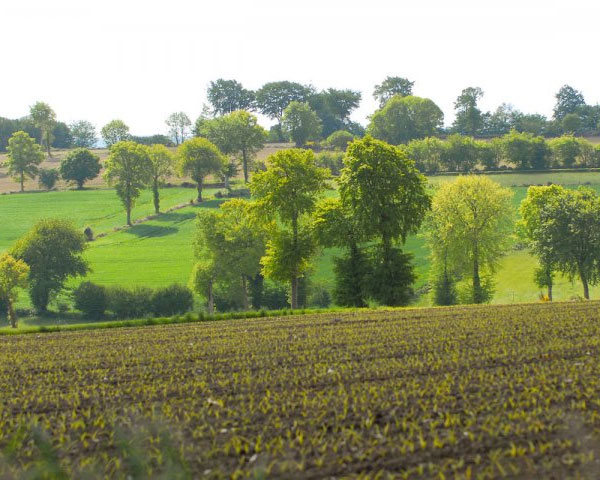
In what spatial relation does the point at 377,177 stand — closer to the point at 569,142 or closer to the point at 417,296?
the point at 417,296

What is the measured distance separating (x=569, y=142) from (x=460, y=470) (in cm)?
12324

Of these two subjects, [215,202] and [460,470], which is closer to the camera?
[460,470]

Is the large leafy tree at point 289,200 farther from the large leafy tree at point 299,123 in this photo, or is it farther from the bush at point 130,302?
the large leafy tree at point 299,123

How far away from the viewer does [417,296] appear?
217 feet

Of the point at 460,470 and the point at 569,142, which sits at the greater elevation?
the point at 569,142

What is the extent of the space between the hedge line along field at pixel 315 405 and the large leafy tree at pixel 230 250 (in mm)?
39630

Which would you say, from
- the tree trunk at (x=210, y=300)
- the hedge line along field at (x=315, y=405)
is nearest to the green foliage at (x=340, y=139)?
the tree trunk at (x=210, y=300)

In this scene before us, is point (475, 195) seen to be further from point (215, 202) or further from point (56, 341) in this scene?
point (215, 202)

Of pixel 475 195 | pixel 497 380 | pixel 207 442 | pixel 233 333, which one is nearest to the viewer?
pixel 207 442

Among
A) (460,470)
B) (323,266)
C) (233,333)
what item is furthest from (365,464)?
(323,266)

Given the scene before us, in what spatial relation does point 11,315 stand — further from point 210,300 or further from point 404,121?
point 404,121

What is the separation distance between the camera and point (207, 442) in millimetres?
13102

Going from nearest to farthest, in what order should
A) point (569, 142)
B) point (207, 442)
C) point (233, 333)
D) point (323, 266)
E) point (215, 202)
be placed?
point (207, 442)
point (233, 333)
point (323, 266)
point (215, 202)
point (569, 142)

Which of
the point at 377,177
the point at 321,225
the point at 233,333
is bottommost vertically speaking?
the point at 233,333
